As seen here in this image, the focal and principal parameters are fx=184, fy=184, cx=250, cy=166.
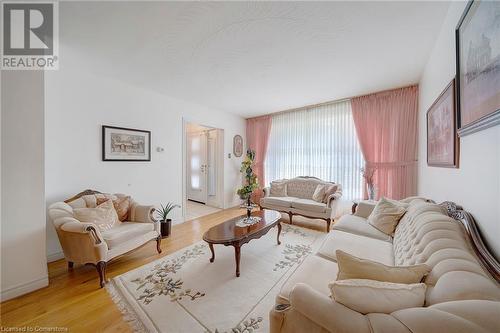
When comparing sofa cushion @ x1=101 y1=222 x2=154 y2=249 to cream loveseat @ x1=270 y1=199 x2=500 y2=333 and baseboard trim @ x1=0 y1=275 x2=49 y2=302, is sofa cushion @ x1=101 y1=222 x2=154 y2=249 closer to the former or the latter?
baseboard trim @ x1=0 y1=275 x2=49 y2=302

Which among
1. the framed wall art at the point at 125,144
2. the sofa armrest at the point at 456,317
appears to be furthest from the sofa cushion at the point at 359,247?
the framed wall art at the point at 125,144

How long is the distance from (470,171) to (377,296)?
121 centimetres

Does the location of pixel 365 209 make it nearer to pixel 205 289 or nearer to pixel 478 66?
pixel 478 66

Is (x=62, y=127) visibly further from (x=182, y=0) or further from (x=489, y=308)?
(x=489, y=308)

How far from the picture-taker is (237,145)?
5.31 meters

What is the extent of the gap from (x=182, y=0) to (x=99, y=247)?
8.00 ft

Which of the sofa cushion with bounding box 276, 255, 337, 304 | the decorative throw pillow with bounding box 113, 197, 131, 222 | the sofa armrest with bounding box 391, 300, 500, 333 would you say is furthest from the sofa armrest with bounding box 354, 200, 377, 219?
the decorative throw pillow with bounding box 113, 197, 131, 222

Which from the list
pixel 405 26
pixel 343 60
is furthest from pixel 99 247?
pixel 405 26

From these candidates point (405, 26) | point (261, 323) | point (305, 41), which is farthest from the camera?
point (305, 41)

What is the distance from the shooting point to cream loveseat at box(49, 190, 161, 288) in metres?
1.88

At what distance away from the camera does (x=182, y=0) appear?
4.98 ft

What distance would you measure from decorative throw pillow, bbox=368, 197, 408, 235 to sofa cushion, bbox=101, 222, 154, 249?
9.58 feet

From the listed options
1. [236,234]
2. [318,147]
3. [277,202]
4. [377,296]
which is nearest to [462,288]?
[377,296]

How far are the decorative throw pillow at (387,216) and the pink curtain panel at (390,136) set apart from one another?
4.45 feet
